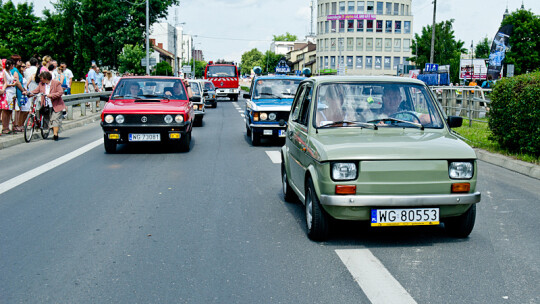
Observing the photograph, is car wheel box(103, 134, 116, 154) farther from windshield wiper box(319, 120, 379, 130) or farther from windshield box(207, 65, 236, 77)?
windshield box(207, 65, 236, 77)

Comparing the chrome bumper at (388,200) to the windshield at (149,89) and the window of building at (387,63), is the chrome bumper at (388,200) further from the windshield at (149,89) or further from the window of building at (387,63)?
the window of building at (387,63)

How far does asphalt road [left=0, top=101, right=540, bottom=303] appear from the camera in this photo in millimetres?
4047

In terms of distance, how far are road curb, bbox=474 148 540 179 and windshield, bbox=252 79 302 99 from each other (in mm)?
4732

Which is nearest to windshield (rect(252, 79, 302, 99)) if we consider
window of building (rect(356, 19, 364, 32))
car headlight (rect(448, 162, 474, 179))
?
car headlight (rect(448, 162, 474, 179))

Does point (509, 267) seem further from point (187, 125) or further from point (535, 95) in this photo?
point (187, 125)

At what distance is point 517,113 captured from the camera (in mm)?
10484

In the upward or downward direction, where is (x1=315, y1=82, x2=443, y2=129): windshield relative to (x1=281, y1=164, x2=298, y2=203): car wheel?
upward

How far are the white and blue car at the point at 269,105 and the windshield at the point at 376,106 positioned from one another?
6.99 m

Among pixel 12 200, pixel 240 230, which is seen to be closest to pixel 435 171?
pixel 240 230

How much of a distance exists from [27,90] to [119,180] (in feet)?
24.4

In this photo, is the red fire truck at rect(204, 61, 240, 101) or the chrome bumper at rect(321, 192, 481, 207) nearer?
the chrome bumper at rect(321, 192, 481, 207)

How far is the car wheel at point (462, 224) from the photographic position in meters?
5.30

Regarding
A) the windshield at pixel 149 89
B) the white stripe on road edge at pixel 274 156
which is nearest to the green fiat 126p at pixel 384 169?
the white stripe on road edge at pixel 274 156

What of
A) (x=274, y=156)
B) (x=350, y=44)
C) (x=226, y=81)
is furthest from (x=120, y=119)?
(x=350, y=44)
